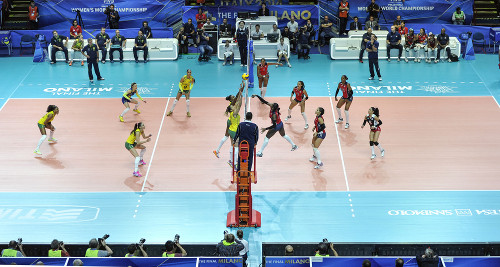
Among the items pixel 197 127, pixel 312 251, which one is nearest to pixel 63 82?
pixel 197 127

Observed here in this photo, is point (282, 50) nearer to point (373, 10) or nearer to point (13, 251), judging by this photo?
point (373, 10)

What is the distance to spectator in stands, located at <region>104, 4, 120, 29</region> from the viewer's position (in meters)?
36.9

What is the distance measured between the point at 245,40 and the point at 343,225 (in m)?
15.9

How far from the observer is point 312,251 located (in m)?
15.4

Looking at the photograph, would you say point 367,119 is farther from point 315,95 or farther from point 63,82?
point 63,82

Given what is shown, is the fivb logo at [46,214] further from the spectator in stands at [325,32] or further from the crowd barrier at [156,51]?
the spectator in stands at [325,32]

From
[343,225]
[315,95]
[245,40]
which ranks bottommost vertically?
[343,225]

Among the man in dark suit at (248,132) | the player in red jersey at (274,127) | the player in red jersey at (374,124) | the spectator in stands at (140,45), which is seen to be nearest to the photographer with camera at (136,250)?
the man in dark suit at (248,132)

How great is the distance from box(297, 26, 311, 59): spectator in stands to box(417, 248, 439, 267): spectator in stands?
21.4 meters

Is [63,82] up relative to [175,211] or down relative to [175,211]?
up

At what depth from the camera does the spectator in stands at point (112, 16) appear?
121ft

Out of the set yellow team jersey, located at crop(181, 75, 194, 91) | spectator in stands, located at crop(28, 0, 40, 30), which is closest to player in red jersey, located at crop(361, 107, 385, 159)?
yellow team jersey, located at crop(181, 75, 194, 91)

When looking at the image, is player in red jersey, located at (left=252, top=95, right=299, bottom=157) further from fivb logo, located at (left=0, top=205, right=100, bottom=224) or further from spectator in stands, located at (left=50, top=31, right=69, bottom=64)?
spectator in stands, located at (left=50, top=31, right=69, bottom=64)

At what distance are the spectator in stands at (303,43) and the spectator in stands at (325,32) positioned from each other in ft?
7.39
